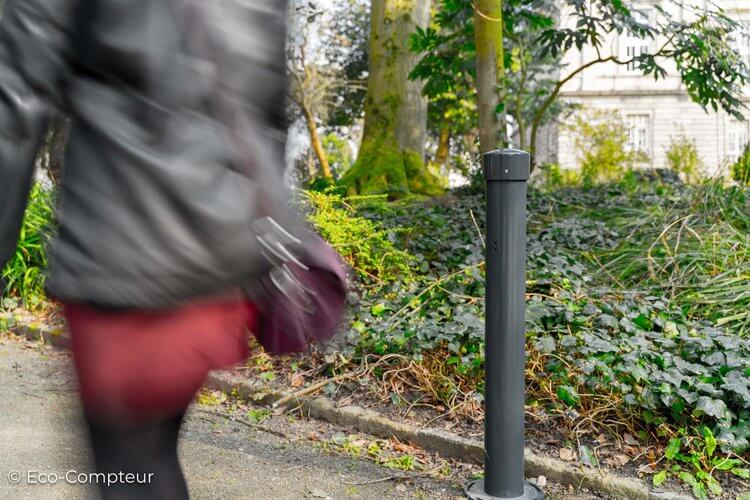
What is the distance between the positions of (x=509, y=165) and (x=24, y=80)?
5.23ft

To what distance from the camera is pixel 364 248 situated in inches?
193

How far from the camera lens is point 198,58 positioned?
1.13 metres

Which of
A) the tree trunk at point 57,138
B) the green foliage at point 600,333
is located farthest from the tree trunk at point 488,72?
the tree trunk at point 57,138

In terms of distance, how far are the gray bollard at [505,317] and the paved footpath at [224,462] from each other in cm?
46

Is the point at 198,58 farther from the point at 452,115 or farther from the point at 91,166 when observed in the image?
the point at 452,115

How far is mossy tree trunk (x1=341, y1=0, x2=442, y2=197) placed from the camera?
29.5ft

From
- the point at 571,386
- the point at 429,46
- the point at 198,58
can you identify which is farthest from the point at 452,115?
the point at 198,58

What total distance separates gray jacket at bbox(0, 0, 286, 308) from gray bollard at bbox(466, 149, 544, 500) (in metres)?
1.40

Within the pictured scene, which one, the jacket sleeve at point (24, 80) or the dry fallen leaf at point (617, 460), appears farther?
the dry fallen leaf at point (617, 460)

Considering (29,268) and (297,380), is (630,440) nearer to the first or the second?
(297,380)

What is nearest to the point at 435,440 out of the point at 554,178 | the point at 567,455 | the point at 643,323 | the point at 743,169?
the point at 567,455

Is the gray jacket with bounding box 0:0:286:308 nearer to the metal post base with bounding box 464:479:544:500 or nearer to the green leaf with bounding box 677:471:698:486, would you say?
the metal post base with bounding box 464:479:544:500

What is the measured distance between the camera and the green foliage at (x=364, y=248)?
4855mm

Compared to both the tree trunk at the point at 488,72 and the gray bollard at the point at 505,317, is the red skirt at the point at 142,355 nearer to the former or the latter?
the gray bollard at the point at 505,317
